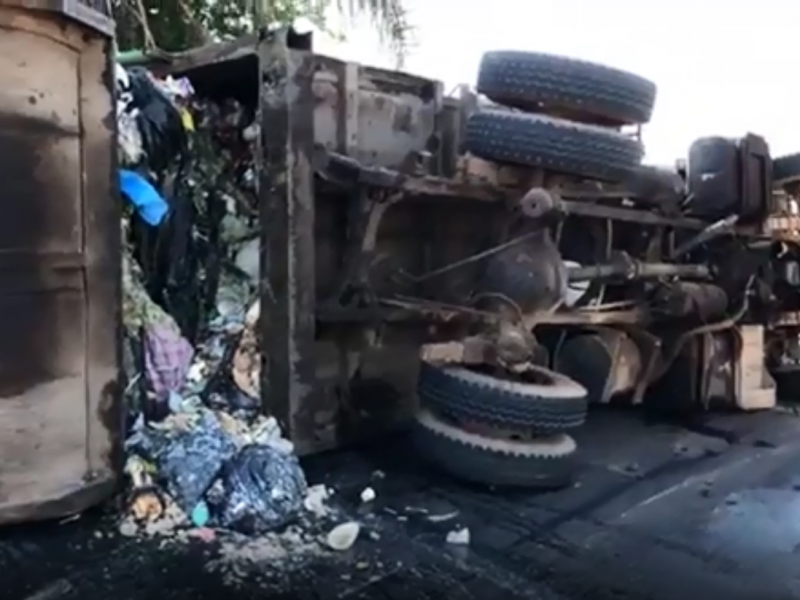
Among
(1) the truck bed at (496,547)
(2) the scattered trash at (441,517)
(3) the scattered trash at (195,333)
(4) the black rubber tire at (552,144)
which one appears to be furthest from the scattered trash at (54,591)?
(4) the black rubber tire at (552,144)

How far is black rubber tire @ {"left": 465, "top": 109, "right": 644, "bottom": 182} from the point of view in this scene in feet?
12.7

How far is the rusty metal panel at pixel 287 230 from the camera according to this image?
368cm

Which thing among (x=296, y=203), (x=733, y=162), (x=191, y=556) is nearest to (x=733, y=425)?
(x=733, y=162)

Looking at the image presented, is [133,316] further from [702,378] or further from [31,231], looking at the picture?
[702,378]

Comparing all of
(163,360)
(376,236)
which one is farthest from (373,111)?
(163,360)

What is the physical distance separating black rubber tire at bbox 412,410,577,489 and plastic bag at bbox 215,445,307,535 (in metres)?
0.63

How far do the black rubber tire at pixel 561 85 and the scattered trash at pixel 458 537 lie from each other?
7.19 feet

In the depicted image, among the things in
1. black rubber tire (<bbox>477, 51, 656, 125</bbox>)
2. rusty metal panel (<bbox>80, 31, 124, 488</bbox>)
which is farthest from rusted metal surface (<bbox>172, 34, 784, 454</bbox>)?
rusty metal panel (<bbox>80, 31, 124, 488</bbox>)

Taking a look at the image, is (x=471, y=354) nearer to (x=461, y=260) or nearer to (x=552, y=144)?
(x=461, y=260)

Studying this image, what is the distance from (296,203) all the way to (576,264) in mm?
1940

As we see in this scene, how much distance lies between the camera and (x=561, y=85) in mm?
A: 4051

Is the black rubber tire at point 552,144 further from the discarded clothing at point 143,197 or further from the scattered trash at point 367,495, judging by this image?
the scattered trash at point 367,495

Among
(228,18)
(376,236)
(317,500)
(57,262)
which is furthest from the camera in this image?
(228,18)

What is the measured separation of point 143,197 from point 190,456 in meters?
1.21
